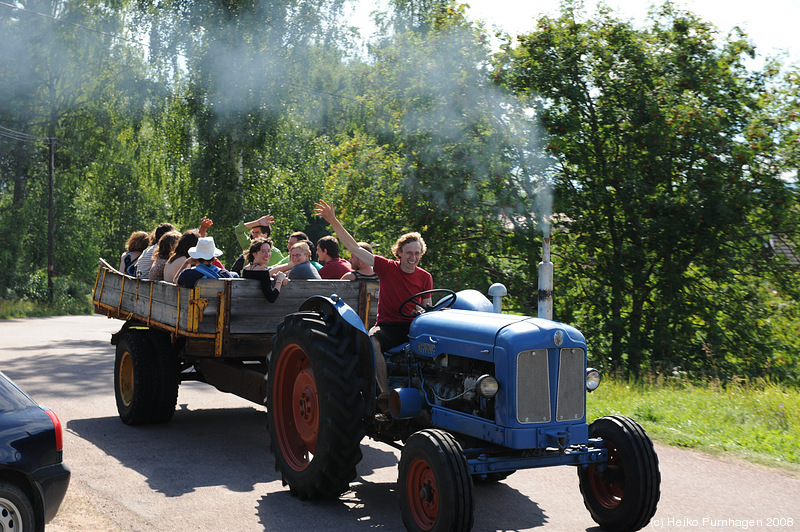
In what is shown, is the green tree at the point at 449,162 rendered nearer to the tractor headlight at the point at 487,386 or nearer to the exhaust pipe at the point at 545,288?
the exhaust pipe at the point at 545,288

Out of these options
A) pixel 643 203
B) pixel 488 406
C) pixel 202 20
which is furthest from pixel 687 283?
pixel 202 20

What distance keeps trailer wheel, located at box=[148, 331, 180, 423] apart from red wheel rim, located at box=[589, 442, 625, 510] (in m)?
4.35

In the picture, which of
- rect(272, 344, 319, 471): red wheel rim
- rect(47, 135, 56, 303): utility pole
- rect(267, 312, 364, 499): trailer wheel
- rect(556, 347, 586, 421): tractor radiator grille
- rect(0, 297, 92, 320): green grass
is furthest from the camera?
rect(47, 135, 56, 303): utility pole

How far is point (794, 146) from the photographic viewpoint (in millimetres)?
11789

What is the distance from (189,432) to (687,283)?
7.79 meters

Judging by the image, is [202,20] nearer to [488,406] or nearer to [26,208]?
[26,208]

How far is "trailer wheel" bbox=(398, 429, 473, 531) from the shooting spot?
451 centimetres

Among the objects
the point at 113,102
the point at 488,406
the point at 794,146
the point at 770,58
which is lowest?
the point at 488,406

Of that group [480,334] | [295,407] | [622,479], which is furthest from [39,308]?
[622,479]

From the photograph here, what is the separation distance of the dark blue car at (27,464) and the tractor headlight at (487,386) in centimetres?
230

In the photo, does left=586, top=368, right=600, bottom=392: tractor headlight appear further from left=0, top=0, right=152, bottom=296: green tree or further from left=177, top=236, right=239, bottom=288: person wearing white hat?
left=0, top=0, right=152, bottom=296: green tree

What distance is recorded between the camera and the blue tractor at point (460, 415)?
4.84 m

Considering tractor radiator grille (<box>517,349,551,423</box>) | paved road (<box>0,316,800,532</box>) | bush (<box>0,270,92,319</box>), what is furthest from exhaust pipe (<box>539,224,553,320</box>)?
bush (<box>0,270,92,319</box>)

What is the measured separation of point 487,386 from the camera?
487 centimetres
